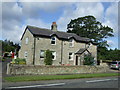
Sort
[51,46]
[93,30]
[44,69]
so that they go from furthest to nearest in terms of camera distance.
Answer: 1. [93,30]
2. [51,46]
3. [44,69]

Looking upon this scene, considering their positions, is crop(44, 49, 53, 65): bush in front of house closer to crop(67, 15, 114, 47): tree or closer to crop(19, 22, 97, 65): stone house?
crop(19, 22, 97, 65): stone house

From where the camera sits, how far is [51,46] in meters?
29.3

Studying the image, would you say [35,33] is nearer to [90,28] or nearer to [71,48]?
[71,48]

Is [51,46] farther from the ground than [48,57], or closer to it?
farther from the ground

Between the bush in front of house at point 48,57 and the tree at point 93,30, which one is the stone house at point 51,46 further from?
the tree at point 93,30

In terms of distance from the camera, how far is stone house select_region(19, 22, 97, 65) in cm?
2756

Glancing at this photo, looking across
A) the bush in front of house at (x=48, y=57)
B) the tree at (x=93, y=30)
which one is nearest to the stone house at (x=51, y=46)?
the bush in front of house at (x=48, y=57)

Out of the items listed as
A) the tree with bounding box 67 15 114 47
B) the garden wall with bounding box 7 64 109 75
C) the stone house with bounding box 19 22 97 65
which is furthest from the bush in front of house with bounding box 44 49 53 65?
the tree with bounding box 67 15 114 47

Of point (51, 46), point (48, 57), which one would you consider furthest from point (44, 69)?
point (51, 46)

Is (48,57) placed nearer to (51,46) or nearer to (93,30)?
(51,46)

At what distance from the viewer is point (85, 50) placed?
1248 inches

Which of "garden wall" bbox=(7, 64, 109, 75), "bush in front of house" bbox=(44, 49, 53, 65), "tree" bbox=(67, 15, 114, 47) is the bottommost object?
"garden wall" bbox=(7, 64, 109, 75)

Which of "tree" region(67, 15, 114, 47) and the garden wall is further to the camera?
"tree" region(67, 15, 114, 47)

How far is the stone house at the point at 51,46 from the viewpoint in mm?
27562
